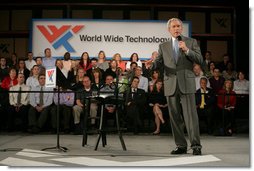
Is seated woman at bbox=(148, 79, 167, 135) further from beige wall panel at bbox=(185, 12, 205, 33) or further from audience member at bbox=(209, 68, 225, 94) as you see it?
beige wall panel at bbox=(185, 12, 205, 33)

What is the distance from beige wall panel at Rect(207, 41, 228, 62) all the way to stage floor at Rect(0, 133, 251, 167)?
513 centimetres

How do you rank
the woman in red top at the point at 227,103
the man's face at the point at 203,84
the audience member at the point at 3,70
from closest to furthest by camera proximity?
1. the woman in red top at the point at 227,103
2. the man's face at the point at 203,84
3. the audience member at the point at 3,70

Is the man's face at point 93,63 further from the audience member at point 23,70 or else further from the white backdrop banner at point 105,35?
the audience member at point 23,70

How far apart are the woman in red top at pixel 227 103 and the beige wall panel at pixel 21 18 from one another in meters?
6.27

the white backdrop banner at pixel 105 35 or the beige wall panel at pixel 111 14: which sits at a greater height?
the beige wall panel at pixel 111 14

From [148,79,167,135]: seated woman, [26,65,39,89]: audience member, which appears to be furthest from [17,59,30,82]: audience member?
[148,79,167,135]: seated woman

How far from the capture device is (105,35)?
10.7 m

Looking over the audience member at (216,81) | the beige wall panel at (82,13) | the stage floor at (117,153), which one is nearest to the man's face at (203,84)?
the audience member at (216,81)

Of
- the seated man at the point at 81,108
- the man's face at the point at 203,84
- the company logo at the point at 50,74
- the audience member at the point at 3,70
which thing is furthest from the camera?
the audience member at the point at 3,70

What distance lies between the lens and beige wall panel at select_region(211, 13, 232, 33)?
38.8 feet

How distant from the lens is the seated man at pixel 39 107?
8188 mm

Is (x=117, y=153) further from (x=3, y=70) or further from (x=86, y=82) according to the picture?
(x=3, y=70)

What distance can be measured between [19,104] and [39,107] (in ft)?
1.50

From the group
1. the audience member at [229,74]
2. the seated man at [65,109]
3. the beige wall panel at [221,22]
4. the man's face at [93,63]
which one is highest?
the beige wall panel at [221,22]
